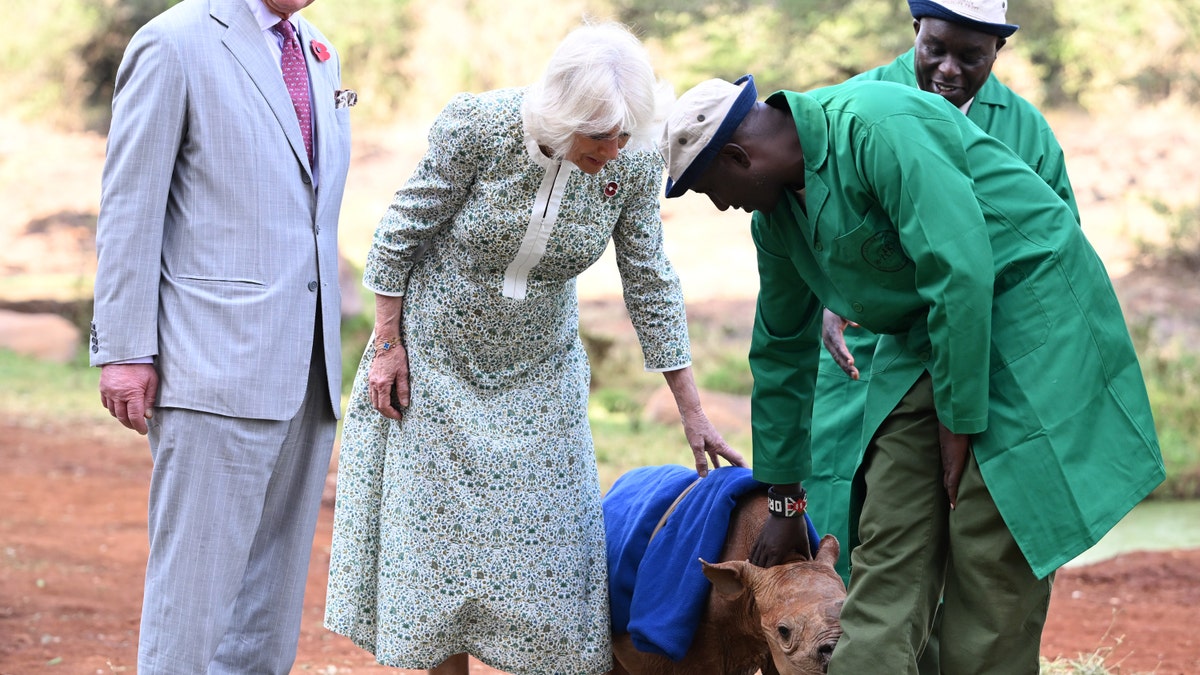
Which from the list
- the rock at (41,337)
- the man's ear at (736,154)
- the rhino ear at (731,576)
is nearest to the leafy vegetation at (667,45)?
the rock at (41,337)

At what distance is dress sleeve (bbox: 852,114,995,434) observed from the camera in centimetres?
289

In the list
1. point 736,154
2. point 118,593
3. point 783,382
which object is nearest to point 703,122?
point 736,154

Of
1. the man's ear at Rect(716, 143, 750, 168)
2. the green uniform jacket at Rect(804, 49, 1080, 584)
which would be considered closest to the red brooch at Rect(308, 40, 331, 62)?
the man's ear at Rect(716, 143, 750, 168)

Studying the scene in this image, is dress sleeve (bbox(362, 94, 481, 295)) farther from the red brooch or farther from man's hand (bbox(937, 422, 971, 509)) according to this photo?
man's hand (bbox(937, 422, 971, 509))

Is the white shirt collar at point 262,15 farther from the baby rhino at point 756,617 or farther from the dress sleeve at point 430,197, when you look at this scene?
the baby rhino at point 756,617

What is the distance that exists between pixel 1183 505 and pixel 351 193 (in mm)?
14086

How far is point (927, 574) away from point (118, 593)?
15.4ft

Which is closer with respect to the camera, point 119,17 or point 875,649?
point 875,649

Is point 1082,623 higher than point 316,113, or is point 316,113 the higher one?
point 316,113

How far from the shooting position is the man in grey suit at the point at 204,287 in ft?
11.2

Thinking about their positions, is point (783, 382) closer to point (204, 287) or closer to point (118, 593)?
point (204, 287)

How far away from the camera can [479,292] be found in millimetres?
3832

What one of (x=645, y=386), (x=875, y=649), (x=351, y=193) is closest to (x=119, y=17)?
(x=351, y=193)

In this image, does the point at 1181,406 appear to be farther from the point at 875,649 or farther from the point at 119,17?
the point at 119,17
